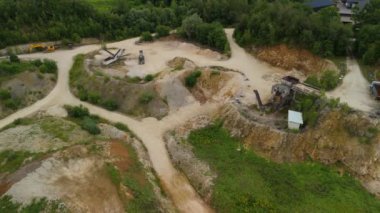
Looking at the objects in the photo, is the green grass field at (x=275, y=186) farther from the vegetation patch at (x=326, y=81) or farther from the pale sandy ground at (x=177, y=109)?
the vegetation patch at (x=326, y=81)

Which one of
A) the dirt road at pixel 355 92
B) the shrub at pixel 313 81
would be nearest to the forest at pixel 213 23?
the dirt road at pixel 355 92

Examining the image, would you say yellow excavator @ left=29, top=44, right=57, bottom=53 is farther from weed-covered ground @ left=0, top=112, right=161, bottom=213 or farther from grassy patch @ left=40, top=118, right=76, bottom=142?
grassy patch @ left=40, top=118, right=76, bottom=142

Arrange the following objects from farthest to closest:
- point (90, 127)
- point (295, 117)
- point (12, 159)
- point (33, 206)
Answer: point (90, 127) → point (295, 117) → point (12, 159) → point (33, 206)

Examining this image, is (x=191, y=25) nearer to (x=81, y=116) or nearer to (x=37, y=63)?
(x=81, y=116)

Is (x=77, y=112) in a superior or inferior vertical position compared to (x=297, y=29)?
inferior

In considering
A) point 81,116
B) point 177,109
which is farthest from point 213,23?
point 81,116

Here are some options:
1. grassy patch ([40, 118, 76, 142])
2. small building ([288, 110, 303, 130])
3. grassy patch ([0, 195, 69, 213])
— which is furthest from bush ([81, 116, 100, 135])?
small building ([288, 110, 303, 130])
